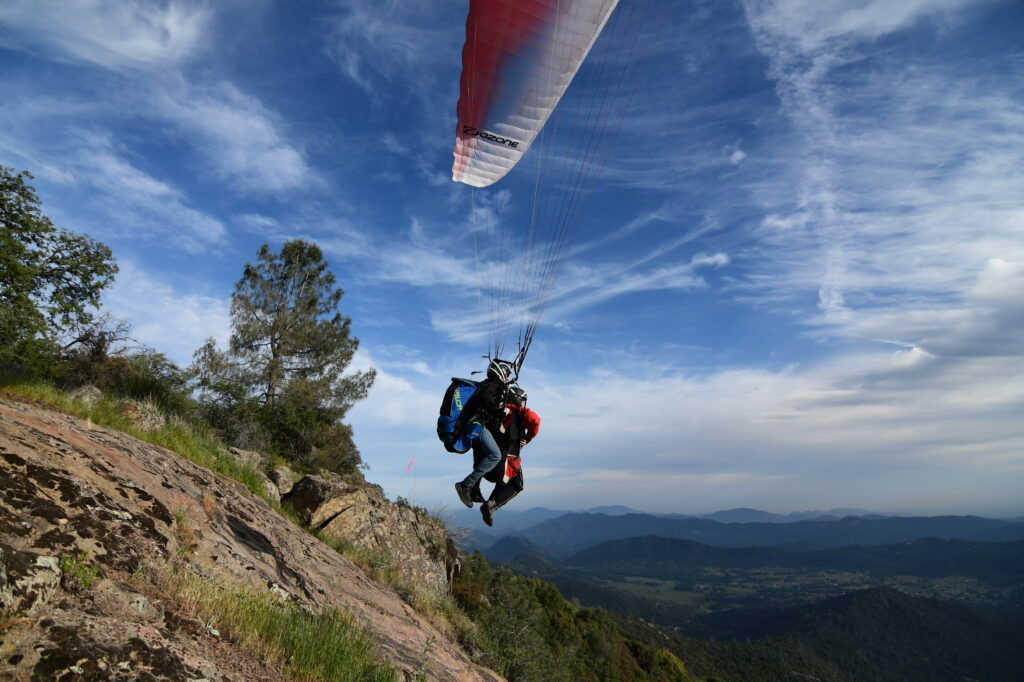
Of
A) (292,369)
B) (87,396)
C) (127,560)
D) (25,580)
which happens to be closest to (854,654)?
(292,369)

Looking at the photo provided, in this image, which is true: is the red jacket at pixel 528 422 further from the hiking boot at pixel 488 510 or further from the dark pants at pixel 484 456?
the hiking boot at pixel 488 510

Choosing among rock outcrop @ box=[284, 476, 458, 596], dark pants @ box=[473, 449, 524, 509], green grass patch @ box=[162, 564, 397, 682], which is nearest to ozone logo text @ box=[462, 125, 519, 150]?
dark pants @ box=[473, 449, 524, 509]

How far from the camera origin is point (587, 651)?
4103 cm

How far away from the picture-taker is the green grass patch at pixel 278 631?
319cm

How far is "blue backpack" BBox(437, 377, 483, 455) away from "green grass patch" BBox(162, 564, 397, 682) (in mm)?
3411

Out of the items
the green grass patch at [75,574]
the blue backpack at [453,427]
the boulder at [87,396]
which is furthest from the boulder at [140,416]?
the green grass patch at [75,574]

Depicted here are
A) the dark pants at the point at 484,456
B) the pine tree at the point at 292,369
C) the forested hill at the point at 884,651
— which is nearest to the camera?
the dark pants at the point at 484,456

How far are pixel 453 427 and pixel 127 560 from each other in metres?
4.49

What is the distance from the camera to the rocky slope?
2234 millimetres

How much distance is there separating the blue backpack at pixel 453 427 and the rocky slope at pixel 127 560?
2.31 m

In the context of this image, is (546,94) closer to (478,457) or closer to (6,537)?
(478,457)

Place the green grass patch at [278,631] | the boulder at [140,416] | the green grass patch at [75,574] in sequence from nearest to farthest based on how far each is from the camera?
the green grass patch at [75,574]
the green grass patch at [278,631]
the boulder at [140,416]

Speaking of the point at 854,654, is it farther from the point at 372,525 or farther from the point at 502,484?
the point at 502,484

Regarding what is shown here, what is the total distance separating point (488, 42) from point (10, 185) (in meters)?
13.6
